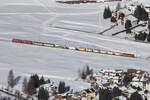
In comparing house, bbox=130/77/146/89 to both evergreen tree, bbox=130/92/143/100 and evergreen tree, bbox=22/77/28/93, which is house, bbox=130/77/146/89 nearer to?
evergreen tree, bbox=130/92/143/100

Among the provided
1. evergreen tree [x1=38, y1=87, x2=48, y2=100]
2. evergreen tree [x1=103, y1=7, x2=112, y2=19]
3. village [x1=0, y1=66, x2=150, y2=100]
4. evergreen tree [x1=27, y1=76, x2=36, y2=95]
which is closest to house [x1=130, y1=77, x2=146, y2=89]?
village [x1=0, y1=66, x2=150, y2=100]

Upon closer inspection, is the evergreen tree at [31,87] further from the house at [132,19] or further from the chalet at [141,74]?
the house at [132,19]

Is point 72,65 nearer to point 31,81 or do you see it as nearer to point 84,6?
point 31,81

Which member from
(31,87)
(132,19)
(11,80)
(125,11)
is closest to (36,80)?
(31,87)

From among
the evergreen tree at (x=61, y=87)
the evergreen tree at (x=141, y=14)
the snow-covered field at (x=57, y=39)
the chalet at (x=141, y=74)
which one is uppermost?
the evergreen tree at (x=141, y=14)

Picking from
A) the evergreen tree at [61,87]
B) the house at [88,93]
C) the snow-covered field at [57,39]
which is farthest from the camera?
the snow-covered field at [57,39]

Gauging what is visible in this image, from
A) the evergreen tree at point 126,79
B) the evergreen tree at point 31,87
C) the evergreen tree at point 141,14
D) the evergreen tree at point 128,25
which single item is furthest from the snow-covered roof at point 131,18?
the evergreen tree at point 31,87

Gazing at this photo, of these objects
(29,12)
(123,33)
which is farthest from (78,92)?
(29,12)

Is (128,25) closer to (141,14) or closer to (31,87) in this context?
(141,14)
